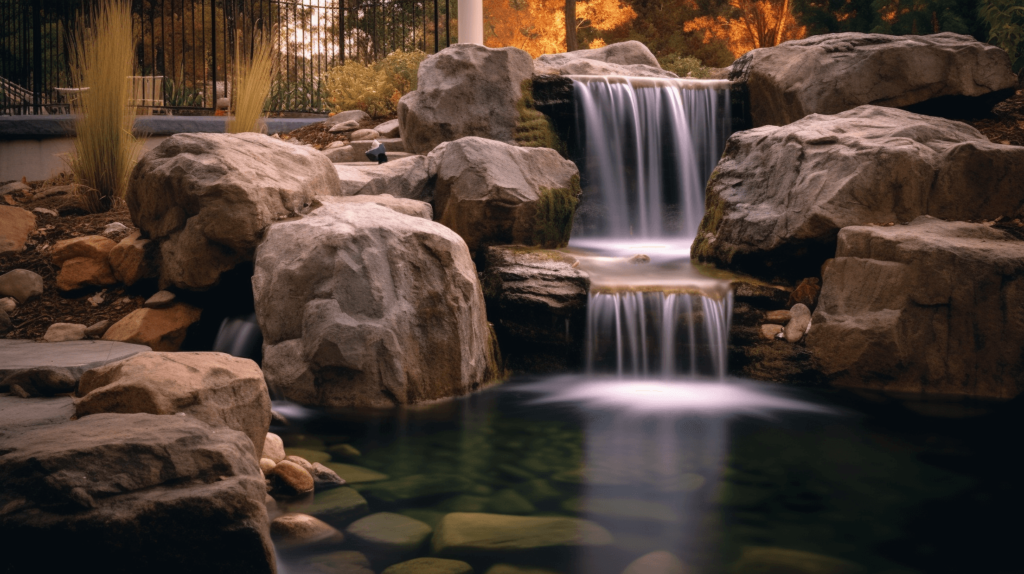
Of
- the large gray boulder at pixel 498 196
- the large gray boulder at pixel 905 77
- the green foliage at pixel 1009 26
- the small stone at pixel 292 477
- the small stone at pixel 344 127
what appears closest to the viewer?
the small stone at pixel 292 477

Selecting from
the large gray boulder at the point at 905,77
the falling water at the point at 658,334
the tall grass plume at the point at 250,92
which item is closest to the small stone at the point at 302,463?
the falling water at the point at 658,334

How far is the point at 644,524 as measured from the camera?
10.1 feet

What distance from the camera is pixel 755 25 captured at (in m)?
23.3

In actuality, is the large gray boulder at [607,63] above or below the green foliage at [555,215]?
above

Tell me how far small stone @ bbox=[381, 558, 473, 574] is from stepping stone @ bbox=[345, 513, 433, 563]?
53mm

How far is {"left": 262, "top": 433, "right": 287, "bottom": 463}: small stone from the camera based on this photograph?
11.5ft

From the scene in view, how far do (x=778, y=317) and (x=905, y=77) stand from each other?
4.19 metres

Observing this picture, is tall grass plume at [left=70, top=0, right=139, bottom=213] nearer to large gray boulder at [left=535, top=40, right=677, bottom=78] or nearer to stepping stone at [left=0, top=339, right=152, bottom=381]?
stepping stone at [left=0, top=339, right=152, bottom=381]

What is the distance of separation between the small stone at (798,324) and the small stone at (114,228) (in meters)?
5.09

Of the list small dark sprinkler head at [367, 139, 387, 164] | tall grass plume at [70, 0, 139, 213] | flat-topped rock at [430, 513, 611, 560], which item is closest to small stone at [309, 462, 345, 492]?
flat-topped rock at [430, 513, 611, 560]

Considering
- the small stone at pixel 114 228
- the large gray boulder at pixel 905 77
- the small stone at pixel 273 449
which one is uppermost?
the large gray boulder at pixel 905 77

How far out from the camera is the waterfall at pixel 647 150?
8734 mm

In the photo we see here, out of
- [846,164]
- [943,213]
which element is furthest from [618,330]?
[943,213]

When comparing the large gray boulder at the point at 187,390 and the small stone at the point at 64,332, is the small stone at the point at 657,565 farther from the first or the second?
the small stone at the point at 64,332
